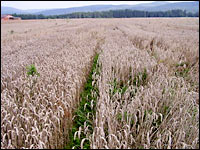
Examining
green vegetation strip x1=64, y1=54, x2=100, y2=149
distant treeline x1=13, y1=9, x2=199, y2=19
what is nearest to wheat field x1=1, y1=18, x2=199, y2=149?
green vegetation strip x1=64, y1=54, x2=100, y2=149

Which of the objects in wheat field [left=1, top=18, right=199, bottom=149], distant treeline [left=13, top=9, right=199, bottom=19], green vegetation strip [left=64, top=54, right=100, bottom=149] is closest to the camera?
wheat field [left=1, top=18, right=199, bottom=149]

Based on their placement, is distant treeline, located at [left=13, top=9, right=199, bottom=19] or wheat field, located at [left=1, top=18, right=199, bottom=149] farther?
distant treeline, located at [left=13, top=9, right=199, bottom=19]

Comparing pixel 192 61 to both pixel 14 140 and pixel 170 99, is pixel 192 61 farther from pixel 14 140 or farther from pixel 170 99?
pixel 14 140

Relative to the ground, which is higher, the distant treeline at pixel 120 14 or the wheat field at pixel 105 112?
the distant treeline at pixel 120 14

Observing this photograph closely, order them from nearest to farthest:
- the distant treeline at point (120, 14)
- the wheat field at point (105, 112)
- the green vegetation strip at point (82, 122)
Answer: the wheat field at point (105, 112) < the green vegetation strip at point (82, 122) < the distant treeline at point (120, 14)

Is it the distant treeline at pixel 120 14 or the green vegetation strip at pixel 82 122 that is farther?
the distant treeline at pixel 120 14

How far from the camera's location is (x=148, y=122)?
2.18 m

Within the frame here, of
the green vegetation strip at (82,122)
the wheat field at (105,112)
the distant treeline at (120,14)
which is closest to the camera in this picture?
the wheat field at (105,112)

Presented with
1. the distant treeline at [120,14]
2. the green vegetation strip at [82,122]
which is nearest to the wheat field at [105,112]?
the green vegetation strip at [82,122]

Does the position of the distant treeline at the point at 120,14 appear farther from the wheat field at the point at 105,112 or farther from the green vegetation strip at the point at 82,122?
the green vegetation strip at the point at 82,122

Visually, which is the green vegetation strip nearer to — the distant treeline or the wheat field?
the wheat field

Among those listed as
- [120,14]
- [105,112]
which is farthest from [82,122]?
[120,14]

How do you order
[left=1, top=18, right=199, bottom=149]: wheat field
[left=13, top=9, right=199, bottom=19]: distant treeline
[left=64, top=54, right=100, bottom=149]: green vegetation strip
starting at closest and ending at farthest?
[left=1, top=18, right=199, bottom=149]: wheat field → [left=64, top=54, right=100, bottom=149]: green vegetation strip → [left=13, top=9, right=199, bottom=19]: distant treeline

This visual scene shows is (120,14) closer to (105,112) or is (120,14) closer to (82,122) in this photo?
(82,122)
